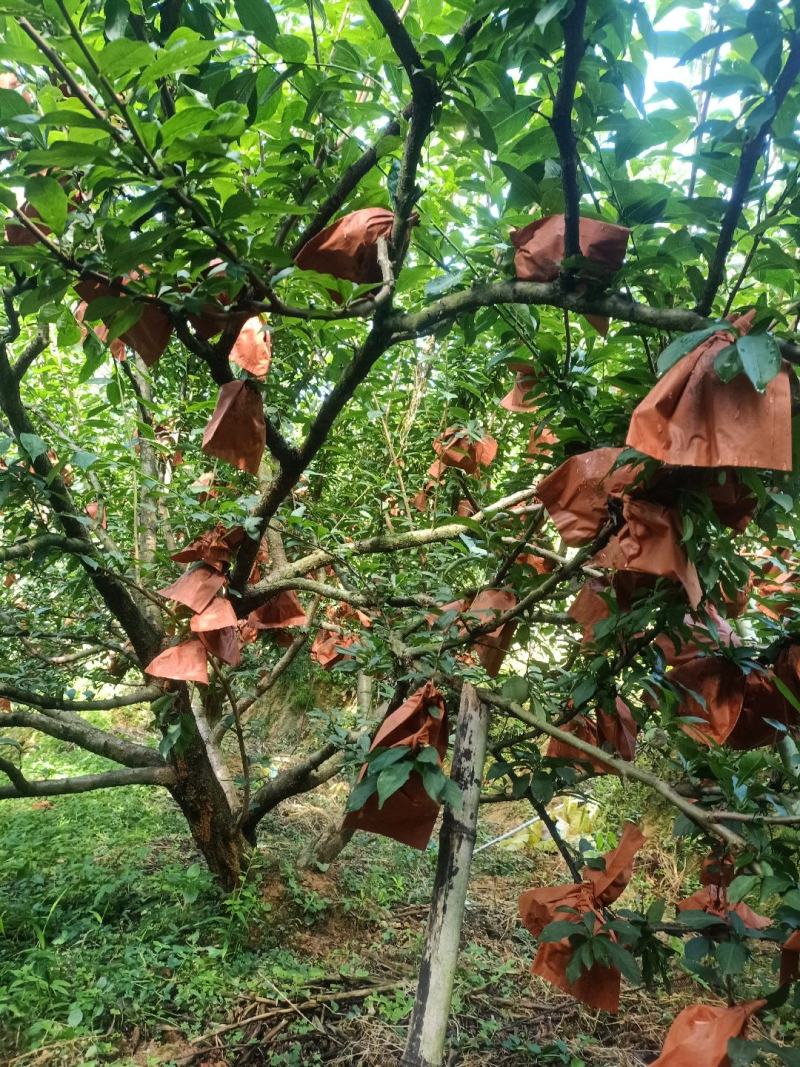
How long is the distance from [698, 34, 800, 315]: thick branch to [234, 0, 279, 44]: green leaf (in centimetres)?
52

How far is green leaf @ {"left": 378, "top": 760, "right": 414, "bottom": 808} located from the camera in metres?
0.93

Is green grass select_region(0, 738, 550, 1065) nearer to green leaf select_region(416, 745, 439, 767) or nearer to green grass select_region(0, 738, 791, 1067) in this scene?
green grass select_region(0, 738, 791, 1067)

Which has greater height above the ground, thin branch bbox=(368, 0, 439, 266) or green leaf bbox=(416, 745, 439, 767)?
thin branch bbox=(368, 0, 439, 266)

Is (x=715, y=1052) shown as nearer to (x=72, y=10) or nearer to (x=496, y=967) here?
(x=72, y=10)

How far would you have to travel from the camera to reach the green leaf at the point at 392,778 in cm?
93

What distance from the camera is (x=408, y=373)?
7.58 ft

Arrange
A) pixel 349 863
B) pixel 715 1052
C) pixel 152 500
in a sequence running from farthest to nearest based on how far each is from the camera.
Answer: pixel 349 863 < pixel 152 500 < pixel 715 1052

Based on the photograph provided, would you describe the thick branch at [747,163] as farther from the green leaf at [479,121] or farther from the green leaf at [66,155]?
the green leaf at [66,155]

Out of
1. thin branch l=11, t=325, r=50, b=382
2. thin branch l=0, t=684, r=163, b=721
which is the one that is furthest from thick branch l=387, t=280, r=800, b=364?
thin branch l=0, t=684, r=163, b=721

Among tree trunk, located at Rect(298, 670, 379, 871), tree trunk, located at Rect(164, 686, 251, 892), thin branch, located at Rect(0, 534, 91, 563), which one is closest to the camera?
thin branch, located at Rect(0, 534, 91, 563)

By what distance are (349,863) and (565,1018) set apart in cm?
117

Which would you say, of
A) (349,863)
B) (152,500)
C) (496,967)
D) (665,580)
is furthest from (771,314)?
(349,863)

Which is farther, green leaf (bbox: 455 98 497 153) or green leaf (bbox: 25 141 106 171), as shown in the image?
green leaf (bbox: 455 98 497 153)

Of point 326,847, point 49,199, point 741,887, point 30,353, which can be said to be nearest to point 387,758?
point 741,887
